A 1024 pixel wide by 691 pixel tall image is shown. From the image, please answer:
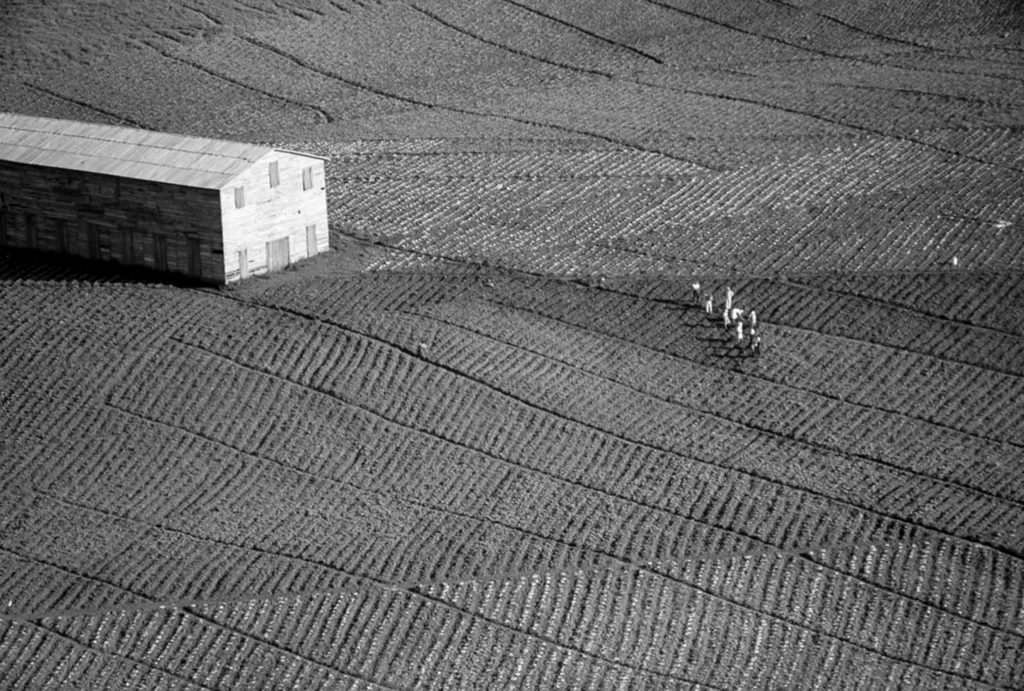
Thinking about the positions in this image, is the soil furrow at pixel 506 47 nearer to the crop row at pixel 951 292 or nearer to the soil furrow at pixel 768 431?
the crop row at pixel 951 292

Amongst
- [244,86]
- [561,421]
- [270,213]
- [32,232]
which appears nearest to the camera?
[561,421]

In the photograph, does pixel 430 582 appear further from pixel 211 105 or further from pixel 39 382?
pixel 211 105

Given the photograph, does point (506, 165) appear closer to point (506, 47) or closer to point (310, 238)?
point (310, 238)

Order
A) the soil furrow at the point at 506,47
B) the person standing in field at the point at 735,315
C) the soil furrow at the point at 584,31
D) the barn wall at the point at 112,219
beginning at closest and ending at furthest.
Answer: the person standing in field at the point at 735,315 < the barn wall at the point at 112,219 < the soil furrow at the point at 506,47 < the soil furrow at the point at 584,31

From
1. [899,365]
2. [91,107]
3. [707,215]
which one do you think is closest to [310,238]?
[707,215]

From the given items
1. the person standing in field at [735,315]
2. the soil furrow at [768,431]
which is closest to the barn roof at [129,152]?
the soil furrow at [768,431]

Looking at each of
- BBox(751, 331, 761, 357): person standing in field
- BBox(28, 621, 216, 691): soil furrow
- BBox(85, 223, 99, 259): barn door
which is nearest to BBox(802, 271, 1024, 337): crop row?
BBox(751, 331, 761, 357): person standing in field
